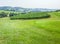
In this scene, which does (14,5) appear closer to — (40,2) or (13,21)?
(13,21)

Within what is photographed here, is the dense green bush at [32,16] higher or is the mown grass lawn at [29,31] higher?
the dense green bush at [32,16]

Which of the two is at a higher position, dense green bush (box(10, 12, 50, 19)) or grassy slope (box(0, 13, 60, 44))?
dense green bush (box(10, 12, 50, 19))

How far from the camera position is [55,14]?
255 centimetres

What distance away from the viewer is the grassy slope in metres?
2.19

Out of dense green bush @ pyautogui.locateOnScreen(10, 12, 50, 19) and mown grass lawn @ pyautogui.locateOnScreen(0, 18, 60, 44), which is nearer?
mown grass lawn @ pyautogui.locateOnScreen(0, 18, 60, 44)

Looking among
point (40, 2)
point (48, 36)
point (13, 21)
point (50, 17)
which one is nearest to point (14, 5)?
point (13, 21)

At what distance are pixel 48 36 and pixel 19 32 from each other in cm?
52

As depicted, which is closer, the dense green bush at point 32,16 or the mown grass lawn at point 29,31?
the mown grass lawn at point 29,31

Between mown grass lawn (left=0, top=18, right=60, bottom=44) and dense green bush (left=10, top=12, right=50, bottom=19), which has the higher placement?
dense green bush (left=10, top=12, right=50, bottom=19)

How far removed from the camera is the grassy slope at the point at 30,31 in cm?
219

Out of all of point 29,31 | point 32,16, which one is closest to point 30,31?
point 29,31

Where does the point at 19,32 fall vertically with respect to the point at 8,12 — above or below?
below

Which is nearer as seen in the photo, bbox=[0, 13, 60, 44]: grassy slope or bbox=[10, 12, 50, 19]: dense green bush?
bbox=[0, 13, 60, 44]: grassy slope

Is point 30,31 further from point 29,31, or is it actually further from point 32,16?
point 32,16
